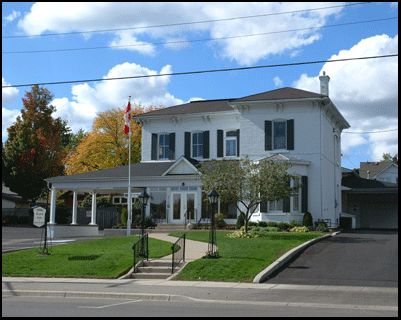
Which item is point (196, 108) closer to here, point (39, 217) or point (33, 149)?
point (39, 217)

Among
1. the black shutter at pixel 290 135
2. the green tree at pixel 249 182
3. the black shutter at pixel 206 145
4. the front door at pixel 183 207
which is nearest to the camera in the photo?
the green tree at pixel 249 182

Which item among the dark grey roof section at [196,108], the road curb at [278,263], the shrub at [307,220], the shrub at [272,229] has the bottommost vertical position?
the road curb at [278,263]

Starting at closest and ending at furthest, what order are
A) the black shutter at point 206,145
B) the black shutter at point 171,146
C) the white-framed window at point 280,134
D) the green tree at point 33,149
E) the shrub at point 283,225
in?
the shrub at point 283,225
the white-framed window at point 280,134
the black shutter at point 206,145
the black shutter at point 171,146
the green tree at point 33,149

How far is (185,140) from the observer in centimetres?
3631

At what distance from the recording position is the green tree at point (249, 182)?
23.3m

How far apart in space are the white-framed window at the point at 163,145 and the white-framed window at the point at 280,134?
8655 millimetres

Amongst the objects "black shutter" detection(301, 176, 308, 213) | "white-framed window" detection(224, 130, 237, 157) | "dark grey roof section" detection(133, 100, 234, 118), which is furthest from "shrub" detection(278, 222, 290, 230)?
"dark grey roof section" detection(133, 100, 234, 118)

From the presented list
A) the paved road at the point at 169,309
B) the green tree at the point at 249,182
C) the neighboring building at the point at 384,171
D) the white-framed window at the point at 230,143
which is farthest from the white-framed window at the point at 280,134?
the neighboring building at the point at 384,171

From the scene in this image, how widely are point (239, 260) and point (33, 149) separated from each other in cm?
4139

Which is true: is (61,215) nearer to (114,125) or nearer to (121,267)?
(114,125)

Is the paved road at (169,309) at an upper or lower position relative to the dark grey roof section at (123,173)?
lower

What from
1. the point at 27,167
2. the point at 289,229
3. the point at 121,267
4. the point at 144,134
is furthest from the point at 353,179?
the point at 27,167

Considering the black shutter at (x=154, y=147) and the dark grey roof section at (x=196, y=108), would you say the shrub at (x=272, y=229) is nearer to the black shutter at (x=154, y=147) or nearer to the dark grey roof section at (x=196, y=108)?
the dark grey roof section at (x=196, y=108)

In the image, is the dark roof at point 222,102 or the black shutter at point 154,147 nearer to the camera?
the dark roof at point 222,102
